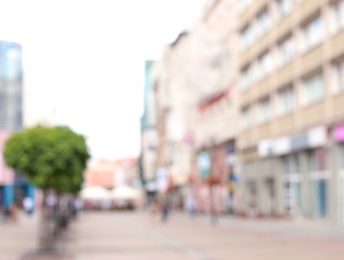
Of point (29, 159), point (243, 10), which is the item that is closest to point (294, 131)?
point (243, 10)

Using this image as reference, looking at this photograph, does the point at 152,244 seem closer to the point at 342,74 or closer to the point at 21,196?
the point at 342,74

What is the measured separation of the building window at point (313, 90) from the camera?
3931 cm

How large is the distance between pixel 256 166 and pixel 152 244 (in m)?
28.4

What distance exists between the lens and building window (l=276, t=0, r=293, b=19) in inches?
1722

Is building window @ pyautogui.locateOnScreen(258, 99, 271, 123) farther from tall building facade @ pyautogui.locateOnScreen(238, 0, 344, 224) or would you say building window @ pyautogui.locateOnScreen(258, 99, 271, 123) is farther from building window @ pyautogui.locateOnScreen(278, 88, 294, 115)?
building window @ pyautogui.locateOnScreen(278, 88, 294, 115)

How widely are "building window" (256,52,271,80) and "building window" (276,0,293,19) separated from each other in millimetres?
3967

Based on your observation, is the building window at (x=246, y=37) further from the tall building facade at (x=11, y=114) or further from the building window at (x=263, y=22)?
the tall building facade at (x=11, y=114)

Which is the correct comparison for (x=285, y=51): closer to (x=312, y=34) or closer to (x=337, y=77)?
(x=312, y=34)

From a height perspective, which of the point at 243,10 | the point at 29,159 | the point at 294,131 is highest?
the point at 243,10

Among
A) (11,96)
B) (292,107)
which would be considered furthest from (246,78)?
(11,96)

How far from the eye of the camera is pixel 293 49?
43594 millimetres

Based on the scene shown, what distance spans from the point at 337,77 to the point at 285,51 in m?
8.62

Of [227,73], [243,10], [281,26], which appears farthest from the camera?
[227,73]

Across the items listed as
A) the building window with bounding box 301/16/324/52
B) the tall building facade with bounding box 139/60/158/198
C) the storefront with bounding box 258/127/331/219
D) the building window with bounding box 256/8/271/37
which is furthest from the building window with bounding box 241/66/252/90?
the tall building facade with bounding box 139/60/158/198
